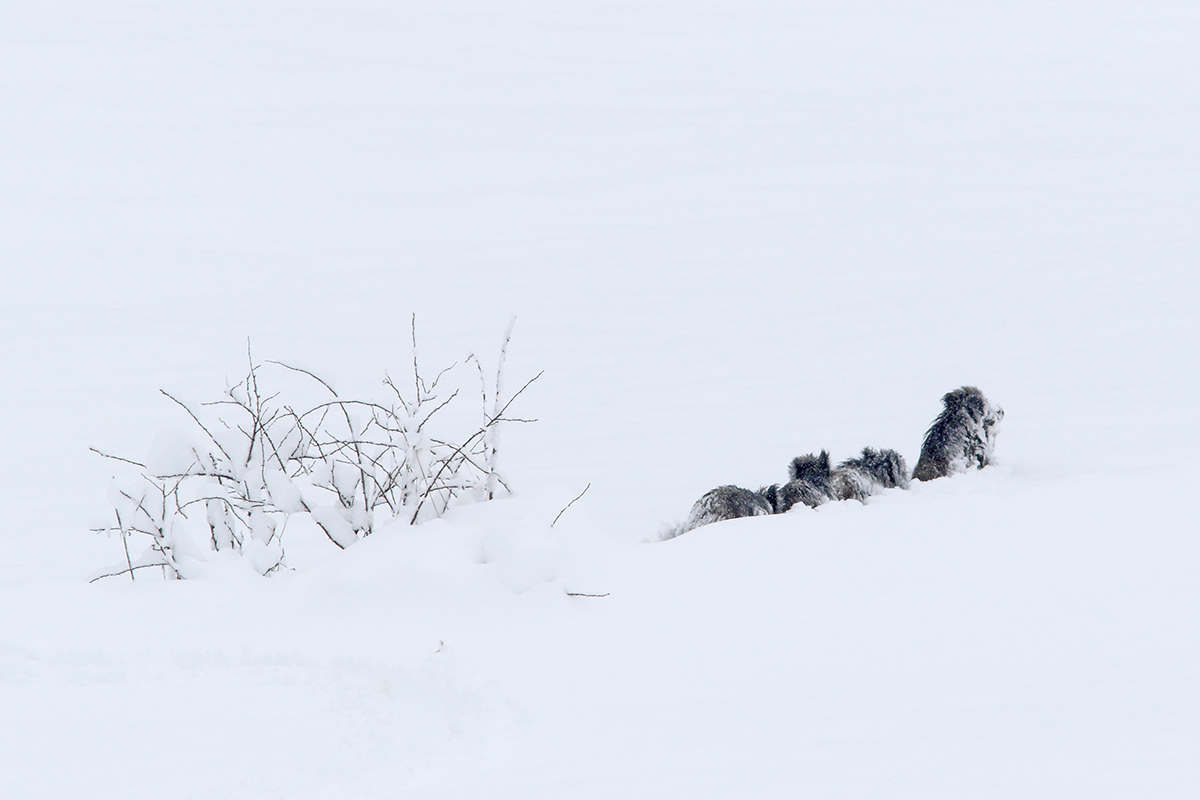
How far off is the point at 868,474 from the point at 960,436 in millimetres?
797

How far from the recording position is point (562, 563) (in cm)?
422

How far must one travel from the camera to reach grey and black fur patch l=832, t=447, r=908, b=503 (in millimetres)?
5602

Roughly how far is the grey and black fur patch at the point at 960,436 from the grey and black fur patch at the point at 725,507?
3.86 ft

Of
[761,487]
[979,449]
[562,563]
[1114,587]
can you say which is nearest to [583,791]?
[562,563]

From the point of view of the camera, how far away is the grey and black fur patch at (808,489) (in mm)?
5543

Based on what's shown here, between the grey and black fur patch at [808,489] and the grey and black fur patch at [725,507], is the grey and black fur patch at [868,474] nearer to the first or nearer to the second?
the grey and black fur patch at [808,489]

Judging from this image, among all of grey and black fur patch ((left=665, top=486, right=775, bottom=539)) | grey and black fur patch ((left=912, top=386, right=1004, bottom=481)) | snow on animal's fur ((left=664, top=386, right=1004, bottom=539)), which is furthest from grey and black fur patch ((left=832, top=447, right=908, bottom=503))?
grey and black fur patch ((left=665, top=486, right=775, bottom=539))

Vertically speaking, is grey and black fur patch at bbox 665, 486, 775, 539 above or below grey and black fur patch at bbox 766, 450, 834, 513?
below

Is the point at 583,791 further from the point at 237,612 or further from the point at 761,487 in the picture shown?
the point at 761,487

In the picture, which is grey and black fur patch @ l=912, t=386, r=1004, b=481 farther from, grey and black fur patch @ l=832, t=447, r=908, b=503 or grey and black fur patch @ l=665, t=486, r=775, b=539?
grey and black fur patch @ l=665, t=486, r=775, b=539

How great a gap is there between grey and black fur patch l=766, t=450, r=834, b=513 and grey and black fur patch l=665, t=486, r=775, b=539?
0.29 feet

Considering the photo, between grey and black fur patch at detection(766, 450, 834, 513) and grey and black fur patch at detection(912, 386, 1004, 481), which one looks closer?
grey and black fur patch at detection(766, 450, 834, 513)

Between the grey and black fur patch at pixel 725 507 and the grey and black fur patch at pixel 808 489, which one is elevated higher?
the grey and black fur patch at pixel 808 489

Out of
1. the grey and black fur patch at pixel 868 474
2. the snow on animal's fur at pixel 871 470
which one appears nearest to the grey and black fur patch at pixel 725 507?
the snow on animal's fur at pixel 871 470
